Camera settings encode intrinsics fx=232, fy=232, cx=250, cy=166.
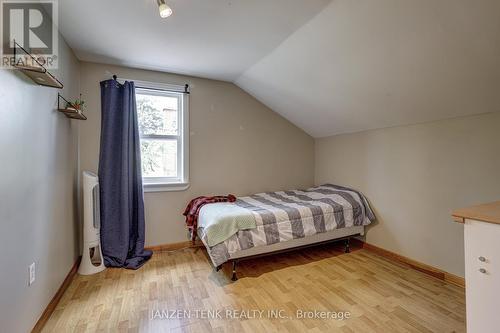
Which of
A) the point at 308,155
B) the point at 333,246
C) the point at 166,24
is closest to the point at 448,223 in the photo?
the point at 333,246

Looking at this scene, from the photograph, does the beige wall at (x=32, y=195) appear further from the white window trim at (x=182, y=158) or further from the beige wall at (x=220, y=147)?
the white window trim at (x=182, y=158)

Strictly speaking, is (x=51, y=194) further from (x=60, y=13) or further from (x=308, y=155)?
(x=308, y=155)

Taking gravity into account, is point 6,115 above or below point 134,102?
below

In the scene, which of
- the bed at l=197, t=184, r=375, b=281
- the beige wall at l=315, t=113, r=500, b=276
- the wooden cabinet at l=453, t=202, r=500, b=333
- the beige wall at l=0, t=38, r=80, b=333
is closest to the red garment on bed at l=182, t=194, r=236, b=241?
the bed at l=197, t=184, r=375, b=281

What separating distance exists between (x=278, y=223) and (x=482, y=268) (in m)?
1.55

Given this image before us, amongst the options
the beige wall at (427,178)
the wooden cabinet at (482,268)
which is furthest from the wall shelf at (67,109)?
the beige wall at (427,178)

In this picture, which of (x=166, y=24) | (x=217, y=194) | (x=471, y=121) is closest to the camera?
(x=166, y=24)

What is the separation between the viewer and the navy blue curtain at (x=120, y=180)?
2.52 metres

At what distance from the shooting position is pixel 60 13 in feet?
5.86

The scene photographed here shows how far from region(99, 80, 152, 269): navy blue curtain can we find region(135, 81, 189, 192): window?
0.24 m

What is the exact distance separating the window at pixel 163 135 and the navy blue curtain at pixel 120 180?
24 cm

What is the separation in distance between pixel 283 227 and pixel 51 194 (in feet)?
6.73

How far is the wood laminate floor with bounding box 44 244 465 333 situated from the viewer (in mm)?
1639

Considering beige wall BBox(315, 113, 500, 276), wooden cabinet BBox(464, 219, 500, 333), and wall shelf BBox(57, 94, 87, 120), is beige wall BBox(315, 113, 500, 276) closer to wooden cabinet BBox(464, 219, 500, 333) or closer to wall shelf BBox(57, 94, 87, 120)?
wooden cabinet BBox(464, 219, 500, 333)
